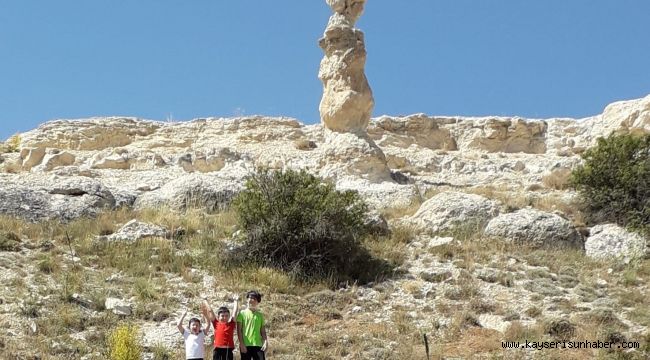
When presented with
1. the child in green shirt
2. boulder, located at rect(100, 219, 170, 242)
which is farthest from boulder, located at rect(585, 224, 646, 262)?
the child in green shirt

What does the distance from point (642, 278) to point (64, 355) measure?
8.11 metres

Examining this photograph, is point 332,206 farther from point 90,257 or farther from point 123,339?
point 123,339

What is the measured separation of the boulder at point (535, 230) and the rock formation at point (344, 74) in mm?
7432

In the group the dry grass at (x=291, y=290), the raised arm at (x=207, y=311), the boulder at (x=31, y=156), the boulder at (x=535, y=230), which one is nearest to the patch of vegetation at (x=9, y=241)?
the dry grass at (x=291, y=290)

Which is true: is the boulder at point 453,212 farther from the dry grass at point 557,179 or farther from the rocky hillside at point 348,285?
the dry grass at point 557,179

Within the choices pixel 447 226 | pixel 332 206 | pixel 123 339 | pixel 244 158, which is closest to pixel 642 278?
pixel 447 226

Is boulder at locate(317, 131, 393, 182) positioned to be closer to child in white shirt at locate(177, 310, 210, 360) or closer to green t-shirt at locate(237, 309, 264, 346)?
green t-shirt at locate(237, 309, 264, 346)

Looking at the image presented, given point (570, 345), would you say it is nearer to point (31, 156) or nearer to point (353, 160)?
point (353, 160)

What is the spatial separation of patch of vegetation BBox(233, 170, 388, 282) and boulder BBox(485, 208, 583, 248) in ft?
8.22

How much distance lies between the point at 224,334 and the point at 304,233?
4.40 m

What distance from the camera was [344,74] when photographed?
69.6 feet

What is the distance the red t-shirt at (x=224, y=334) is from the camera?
798 centimetres

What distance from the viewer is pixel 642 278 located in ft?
39.7

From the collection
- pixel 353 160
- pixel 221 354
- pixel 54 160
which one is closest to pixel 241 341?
pixel 221 354
